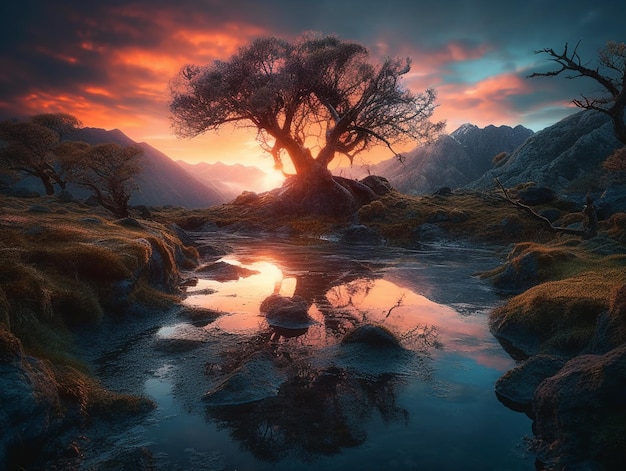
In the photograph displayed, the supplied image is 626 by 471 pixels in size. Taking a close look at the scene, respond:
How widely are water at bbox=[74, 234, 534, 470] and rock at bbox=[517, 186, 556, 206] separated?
29952mm

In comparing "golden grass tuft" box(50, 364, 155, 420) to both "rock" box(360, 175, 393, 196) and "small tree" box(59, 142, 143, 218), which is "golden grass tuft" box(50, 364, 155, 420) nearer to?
"small tree" box(59, 142, 143, 218)

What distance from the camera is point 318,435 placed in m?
6.28

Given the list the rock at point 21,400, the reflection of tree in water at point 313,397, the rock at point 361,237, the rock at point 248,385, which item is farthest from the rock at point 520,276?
the rock at point 361,237

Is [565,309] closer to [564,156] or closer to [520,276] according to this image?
[520,276]

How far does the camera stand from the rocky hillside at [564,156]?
111 m

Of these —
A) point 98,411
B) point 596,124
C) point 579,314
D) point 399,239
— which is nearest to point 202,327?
point 98,411

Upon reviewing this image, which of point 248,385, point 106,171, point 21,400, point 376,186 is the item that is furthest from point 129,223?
point 376,186

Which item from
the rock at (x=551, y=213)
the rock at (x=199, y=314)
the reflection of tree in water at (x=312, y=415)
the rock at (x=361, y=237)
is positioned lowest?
the reflection of tree in water at (x=312, y=415)

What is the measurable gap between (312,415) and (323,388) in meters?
0.98

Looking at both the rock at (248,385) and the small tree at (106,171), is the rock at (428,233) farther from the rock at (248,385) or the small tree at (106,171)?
the small tree at (106,171)

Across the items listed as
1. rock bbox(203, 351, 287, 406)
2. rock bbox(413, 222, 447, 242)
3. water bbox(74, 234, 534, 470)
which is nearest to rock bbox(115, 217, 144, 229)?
water bbox(74, 234, 534, 470)

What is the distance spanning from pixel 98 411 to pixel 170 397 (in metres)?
1.25

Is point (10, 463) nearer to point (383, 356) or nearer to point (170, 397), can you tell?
point (170, 397)

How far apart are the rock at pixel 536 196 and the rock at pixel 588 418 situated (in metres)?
38.2
